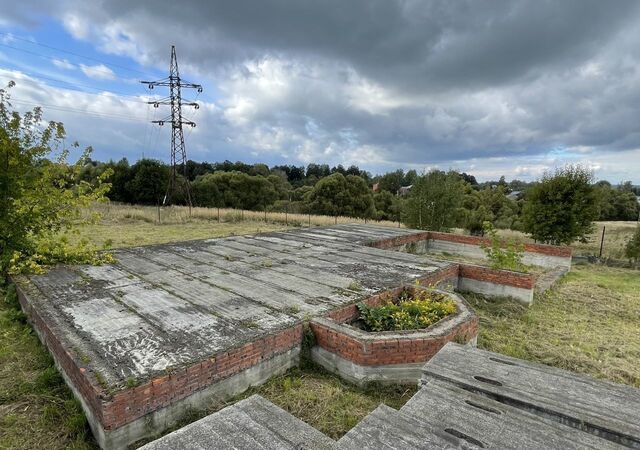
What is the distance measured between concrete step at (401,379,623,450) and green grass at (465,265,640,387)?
8.54 feet

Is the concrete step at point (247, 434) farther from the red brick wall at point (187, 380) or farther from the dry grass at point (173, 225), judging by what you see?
the dry grass at point (173, 225)

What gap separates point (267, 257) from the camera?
25.2 ft

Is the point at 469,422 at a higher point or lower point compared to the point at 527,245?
lower

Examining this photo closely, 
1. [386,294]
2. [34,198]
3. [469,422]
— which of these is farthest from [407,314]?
[34,198]

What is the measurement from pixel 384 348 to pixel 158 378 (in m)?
2.25

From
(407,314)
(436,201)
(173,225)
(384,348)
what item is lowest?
(173,225)

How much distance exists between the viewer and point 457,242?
11805 mm

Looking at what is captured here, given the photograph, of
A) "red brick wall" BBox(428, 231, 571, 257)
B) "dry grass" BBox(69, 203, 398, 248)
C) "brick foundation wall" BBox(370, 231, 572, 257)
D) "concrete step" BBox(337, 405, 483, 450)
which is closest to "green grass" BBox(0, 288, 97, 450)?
"concrete step" BBox(337, 405, 483, 450)

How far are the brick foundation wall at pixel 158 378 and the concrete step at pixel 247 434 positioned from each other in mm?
733

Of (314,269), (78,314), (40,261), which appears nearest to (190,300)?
(78,314)

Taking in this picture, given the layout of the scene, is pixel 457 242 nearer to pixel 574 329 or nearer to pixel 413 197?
pixel 413 197

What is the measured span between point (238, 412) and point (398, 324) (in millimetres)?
2517

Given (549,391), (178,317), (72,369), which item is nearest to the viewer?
(549,391)

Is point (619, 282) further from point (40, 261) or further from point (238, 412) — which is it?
point (40, 261)
